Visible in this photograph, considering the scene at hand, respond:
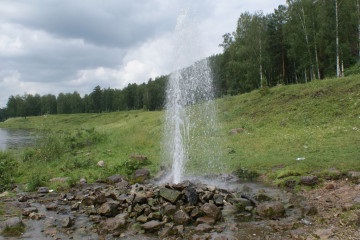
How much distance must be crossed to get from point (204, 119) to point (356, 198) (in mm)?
26714

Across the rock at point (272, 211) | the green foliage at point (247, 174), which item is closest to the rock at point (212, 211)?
the rock at point (272, 211)

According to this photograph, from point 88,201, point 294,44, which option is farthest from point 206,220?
point 294,44

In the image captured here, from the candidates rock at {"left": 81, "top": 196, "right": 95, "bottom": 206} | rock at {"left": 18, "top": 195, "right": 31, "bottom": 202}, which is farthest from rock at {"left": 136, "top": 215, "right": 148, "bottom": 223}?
rock at {"left": 18, "top": 195, "right": 31, "bottom": 202}

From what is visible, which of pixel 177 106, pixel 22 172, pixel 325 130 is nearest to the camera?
pixel 177 106

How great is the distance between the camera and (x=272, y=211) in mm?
11406

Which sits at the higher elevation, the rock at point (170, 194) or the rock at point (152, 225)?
the rock at point (170, 194)

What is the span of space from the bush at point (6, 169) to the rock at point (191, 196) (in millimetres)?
10863

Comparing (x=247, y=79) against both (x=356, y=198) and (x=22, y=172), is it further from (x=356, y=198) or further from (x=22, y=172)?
(x=356, y=198)

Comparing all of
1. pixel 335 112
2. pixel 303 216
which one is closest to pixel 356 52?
pixel 335 112

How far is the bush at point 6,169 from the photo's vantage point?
18.6m

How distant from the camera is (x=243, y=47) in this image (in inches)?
1924

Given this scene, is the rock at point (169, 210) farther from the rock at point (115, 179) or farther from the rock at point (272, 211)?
the rock at point (115, 179)

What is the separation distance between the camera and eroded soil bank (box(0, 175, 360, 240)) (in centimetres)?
1024

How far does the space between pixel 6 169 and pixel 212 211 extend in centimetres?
1445
